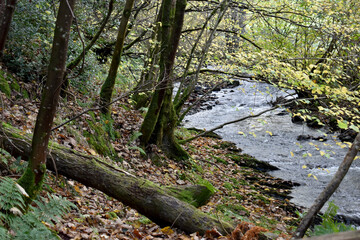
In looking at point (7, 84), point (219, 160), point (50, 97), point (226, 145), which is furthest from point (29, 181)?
point (226, 145)

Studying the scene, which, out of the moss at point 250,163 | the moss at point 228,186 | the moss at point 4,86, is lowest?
the moss at point 228,186

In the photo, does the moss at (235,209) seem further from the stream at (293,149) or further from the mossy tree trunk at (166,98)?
the mossy tree trunk at (166,98)

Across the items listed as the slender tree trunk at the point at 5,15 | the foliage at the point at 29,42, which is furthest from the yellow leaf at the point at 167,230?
the foliage at the point at 29,42

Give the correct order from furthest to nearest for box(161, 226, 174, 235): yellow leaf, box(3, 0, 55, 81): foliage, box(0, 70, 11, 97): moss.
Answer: box(3, 0, 55, 81): foliage → box(0, 70, 11, 97): moss → box(161, 226, 174, 235): yellow leaf

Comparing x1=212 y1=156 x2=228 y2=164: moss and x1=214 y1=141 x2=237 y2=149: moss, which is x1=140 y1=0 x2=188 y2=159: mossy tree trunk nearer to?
x1=212 y1=156 x2=228 y2=164: moss

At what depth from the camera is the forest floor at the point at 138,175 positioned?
407 cm

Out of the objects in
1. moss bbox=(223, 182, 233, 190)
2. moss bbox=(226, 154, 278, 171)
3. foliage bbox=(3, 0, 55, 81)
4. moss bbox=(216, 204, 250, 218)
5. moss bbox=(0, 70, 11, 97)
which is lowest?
moss bbox=(216, 204, 250, 218)

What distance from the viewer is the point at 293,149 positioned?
1393cm

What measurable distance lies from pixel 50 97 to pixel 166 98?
5.99 meters

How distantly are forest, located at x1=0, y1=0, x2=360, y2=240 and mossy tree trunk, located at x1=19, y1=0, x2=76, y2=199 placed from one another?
11 mm

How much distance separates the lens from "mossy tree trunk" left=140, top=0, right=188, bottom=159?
7762 mm

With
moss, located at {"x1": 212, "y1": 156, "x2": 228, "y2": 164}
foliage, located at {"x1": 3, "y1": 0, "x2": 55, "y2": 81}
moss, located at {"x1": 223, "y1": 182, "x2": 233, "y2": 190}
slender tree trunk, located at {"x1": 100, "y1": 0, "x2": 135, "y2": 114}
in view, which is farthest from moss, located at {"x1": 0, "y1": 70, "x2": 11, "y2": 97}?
moss, located at {"x1": 212, "y1": 156, "x2": 228, "y2": 164}

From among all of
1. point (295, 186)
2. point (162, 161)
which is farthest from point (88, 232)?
point (295, 186)

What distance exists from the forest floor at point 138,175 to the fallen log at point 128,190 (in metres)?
0.18
